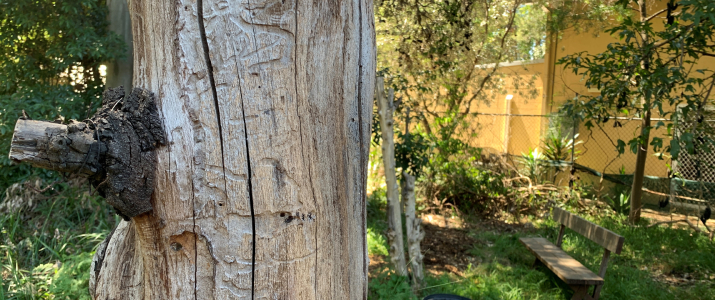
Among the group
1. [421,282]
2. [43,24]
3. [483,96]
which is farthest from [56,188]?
[483,96]

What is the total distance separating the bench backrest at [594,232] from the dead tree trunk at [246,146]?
4428mm

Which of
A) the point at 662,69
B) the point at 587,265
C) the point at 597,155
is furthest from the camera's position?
the point at 597,155

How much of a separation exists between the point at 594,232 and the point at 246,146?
5.21 meters

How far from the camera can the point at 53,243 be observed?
4.71 metres

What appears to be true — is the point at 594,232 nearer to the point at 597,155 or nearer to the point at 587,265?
the point at 587,265

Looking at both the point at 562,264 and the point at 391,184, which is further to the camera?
the point at 562,264

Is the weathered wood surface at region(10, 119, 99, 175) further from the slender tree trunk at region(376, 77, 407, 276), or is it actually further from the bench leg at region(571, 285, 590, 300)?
the bench leg at region(571, 285, 590, 300)

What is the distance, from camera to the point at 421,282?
478cm

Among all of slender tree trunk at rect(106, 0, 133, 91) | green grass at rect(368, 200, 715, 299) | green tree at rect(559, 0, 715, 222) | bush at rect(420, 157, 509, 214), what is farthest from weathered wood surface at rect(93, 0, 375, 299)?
bush at rect(420, 157, 509, 214)

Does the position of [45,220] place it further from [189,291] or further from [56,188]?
[189,291]

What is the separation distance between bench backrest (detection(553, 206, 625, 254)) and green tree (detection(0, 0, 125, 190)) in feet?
18.7

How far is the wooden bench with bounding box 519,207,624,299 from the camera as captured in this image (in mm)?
4699

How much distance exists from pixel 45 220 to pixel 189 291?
4763 mm

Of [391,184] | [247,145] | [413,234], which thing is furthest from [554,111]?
[247,145]
